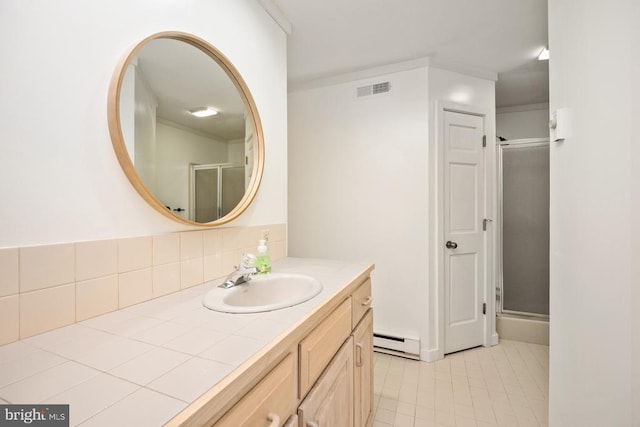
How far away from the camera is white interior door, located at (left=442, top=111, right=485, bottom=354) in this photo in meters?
2.36

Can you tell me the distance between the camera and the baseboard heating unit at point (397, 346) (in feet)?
7.51

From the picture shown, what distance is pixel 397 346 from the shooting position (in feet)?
7.68

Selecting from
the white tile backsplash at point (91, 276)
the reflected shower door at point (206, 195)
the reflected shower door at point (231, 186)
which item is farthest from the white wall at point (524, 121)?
the white tile backsplash at point (91, 276)

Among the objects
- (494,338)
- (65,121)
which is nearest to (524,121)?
(494,338)

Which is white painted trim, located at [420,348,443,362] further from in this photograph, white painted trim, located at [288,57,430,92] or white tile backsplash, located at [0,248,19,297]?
white tile backsplash, located at [0,248,19,297]

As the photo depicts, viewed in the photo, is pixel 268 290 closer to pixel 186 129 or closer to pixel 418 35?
pixel 186 129

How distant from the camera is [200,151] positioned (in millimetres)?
1230

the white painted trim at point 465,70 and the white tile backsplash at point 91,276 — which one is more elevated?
the white painted trim at point 465,70

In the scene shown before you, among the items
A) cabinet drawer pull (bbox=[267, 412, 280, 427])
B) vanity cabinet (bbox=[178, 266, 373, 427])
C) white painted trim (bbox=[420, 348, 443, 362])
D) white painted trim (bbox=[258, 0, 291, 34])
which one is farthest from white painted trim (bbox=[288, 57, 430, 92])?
cabinet drawer pull (bbox=[267, 412, 280, 427])

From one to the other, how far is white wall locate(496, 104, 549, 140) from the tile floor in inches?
89.2

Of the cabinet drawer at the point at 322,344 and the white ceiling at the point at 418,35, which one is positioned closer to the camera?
the cabinet drawer at the point at 322,344

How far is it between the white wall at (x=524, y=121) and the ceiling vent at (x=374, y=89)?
180 cm

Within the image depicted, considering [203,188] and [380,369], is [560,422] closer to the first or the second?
[380,369]

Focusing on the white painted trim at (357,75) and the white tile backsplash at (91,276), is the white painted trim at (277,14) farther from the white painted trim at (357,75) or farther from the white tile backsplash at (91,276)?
the white tile backsplash at (91,276)
